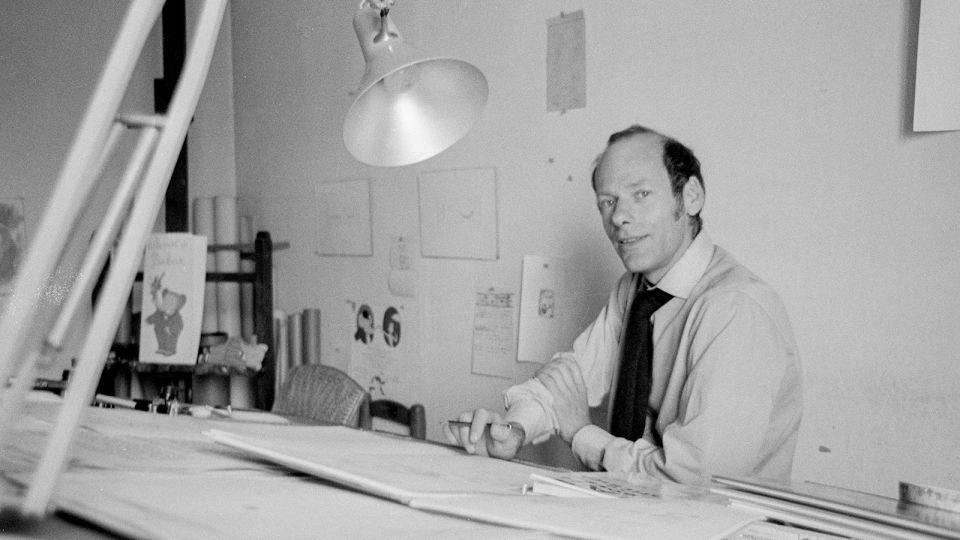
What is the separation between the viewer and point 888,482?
1879mm

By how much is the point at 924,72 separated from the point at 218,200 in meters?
2.83

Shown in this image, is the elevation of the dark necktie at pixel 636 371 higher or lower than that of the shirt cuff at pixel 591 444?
higher

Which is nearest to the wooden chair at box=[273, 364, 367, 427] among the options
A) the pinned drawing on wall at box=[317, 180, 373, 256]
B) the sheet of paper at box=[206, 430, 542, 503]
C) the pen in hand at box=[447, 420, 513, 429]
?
the pinned drawing on wall at box=[317, 180, 373, 256]

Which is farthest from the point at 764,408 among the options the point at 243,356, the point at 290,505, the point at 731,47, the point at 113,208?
the point at 243,356

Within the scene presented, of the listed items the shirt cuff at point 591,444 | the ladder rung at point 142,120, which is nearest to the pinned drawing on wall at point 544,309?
the shirt cuff at point 591,444

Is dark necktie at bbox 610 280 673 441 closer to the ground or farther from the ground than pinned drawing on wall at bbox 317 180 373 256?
closer to the ground

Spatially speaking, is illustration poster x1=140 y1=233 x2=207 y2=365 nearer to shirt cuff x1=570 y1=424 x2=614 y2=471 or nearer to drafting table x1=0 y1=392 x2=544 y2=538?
shirt cuff x1=570 y1=424 x2=614 y2=471

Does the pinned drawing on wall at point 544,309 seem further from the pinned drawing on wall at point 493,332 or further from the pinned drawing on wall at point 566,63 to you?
the pinned drawing on wall at point 566,63

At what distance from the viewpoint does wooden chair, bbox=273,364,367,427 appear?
2469 millimetres

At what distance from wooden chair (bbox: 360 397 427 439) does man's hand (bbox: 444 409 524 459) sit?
0.82 metres

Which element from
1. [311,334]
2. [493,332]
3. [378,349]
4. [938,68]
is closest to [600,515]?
[938,68]

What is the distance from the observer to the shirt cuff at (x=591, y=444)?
1.72 m

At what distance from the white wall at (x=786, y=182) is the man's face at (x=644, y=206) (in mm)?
305

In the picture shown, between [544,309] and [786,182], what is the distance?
2.94 feet
